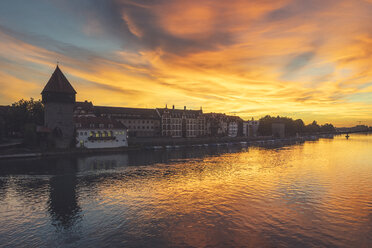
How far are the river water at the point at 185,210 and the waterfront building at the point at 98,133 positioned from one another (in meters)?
42.9

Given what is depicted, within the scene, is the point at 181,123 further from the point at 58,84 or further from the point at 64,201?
the point at 64,201

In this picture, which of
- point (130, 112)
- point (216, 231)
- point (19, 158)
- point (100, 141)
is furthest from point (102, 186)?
point (130, 112)

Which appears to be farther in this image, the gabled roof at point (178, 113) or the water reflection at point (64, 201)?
the gabled roof at point (178, 113)

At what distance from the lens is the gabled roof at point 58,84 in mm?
86938

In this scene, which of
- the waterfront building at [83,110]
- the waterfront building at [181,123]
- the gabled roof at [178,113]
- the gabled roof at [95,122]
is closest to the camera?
the gabled roof at [95,122]

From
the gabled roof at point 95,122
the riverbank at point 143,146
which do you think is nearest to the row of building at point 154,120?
the riverbank at point 143,146

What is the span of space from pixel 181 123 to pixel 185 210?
13511 centimetres

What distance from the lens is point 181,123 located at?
164000mm

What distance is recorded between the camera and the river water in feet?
72.2

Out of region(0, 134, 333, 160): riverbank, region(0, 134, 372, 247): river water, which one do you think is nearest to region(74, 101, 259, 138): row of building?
region(0, 134, 333, 160): riverbank

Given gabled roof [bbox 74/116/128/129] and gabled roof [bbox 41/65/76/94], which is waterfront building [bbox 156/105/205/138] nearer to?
gabled roof [bbox 74/116/128/129]

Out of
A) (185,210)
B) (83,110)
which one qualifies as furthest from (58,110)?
(185,210)

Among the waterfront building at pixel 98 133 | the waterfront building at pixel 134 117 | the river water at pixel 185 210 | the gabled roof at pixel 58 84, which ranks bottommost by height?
the river water at pixel 185 210

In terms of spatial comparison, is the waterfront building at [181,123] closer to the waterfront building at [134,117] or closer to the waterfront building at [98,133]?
the waterfront building at [134,117]
